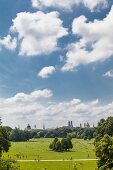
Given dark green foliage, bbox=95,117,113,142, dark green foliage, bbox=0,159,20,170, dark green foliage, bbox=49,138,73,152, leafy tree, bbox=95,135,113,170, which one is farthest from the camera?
dark green foliage, bbox=49,138,73,152

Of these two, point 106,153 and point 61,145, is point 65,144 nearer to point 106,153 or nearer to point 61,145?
point 61,145

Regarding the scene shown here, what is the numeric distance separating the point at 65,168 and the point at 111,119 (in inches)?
2064

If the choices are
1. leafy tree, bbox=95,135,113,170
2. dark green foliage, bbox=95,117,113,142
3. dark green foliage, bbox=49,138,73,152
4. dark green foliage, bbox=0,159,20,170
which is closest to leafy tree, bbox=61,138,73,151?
dark green foliage, bbox=49,138,73,152

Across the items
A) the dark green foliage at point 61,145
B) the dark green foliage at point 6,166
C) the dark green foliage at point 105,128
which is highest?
the dark green foliage at point 105,128

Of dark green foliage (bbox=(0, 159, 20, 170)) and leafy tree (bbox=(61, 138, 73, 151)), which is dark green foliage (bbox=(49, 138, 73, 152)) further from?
dark green foliage (bbox=(0, 159, 20, 170))

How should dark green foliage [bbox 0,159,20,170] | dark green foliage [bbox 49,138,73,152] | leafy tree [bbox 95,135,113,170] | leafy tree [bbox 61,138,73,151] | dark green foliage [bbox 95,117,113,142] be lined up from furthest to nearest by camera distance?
leafy tree [bbox 61,138,73,151] < dark green foliage [bbox 49,138,73,152] < dark green foliage [bbox 95,117,113,142] < leafy tree [bbox 95,135,113,170] < dark green foliage [bbox 0,159,20,170]

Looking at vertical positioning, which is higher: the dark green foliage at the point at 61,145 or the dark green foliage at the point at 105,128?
the dark green foliage at the point at 105,128

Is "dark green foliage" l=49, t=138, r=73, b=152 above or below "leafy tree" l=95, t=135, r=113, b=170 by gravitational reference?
above

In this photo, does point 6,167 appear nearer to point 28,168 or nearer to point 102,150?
point 102,150

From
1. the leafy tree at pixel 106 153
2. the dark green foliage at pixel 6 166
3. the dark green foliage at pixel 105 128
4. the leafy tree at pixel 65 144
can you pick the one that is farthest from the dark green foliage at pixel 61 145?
the dark green foliage at pixel 6 166

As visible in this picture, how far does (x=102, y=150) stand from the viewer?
70.6 m

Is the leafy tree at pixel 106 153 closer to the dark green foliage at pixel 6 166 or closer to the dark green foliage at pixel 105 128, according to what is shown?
the dark green foliage at pixel 6 166

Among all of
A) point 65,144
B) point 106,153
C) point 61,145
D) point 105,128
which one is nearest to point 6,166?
point 106,153

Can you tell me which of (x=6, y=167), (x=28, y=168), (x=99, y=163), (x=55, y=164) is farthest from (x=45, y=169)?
(x=6, y=167)
